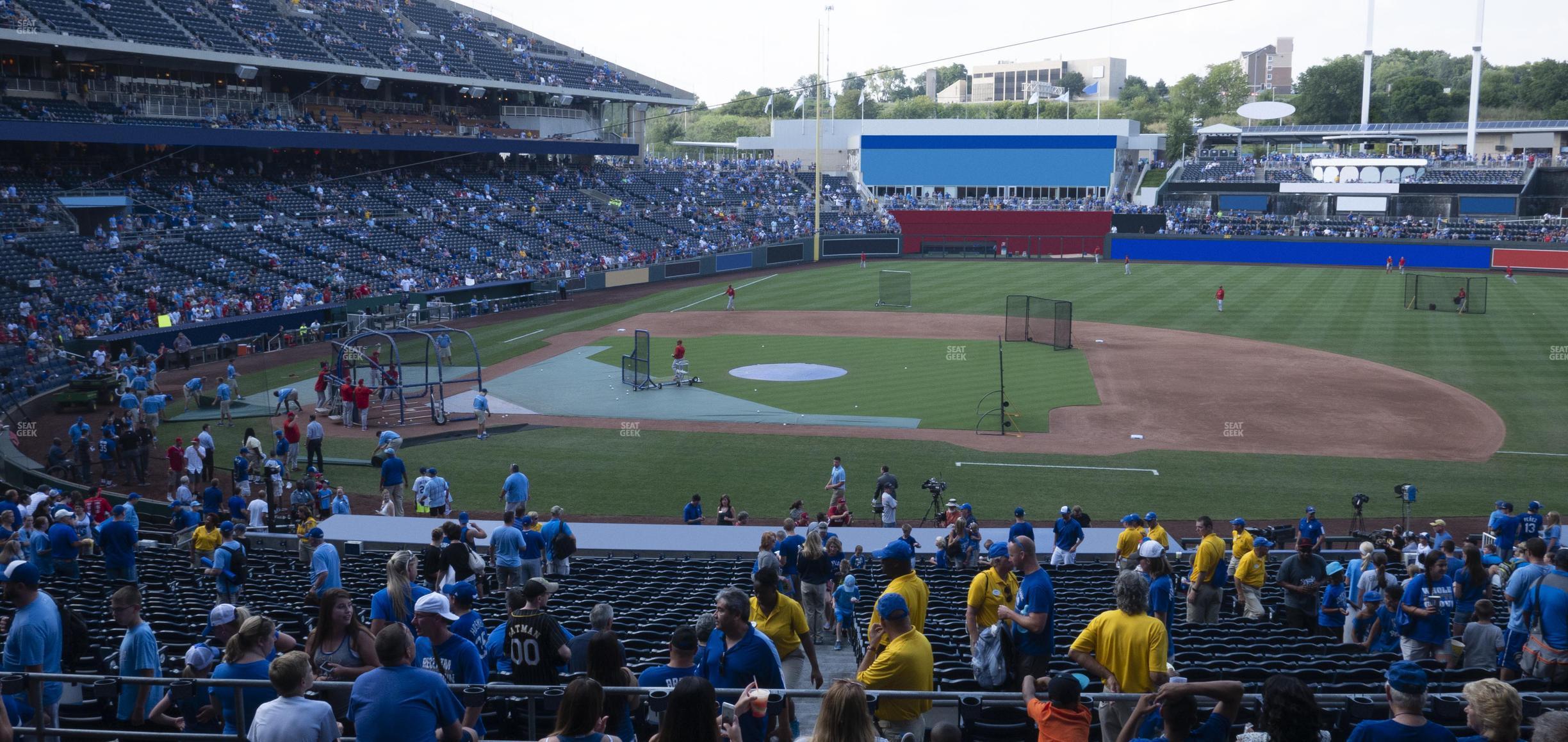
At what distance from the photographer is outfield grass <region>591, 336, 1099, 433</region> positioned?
102 feet

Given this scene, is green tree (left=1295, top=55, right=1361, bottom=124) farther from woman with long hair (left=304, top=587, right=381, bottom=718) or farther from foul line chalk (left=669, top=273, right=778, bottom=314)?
woman with long hair (left=304, top=587, right=381, bottom=718)

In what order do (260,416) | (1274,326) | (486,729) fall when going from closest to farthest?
(486,729)
(260,416)
(1274,326)

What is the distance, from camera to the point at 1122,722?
666cm

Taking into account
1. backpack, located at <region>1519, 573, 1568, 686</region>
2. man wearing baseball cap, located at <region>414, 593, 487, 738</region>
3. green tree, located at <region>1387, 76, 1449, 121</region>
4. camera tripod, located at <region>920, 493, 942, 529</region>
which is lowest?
camera tripod, located at <region>920, 493, 942, 529</region>

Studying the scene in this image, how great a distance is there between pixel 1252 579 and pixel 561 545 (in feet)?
27.4

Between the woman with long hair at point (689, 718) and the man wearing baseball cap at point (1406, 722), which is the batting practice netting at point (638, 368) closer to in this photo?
the woman with long hair at point (689, 718)

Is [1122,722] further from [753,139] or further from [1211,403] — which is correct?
[753,139]

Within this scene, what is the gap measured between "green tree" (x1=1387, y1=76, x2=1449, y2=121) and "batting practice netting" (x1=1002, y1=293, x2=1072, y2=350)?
266 feet

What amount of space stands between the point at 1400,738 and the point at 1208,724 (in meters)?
0.89

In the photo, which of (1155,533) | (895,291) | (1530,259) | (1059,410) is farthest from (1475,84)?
(1155,533)

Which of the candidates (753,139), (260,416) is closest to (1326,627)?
(260,416)

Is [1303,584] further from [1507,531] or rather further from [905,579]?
[905,579]

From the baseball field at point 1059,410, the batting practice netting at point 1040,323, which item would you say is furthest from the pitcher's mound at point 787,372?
the batting practice netting at point 1040,323

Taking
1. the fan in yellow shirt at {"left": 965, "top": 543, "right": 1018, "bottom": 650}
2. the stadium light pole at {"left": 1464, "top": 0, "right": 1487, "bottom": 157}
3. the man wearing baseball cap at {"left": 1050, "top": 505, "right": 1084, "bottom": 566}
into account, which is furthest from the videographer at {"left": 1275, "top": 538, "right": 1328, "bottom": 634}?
the stadium light pole at {"left": 1464, "top": 0, "right": 1487, "bottom": 157}
